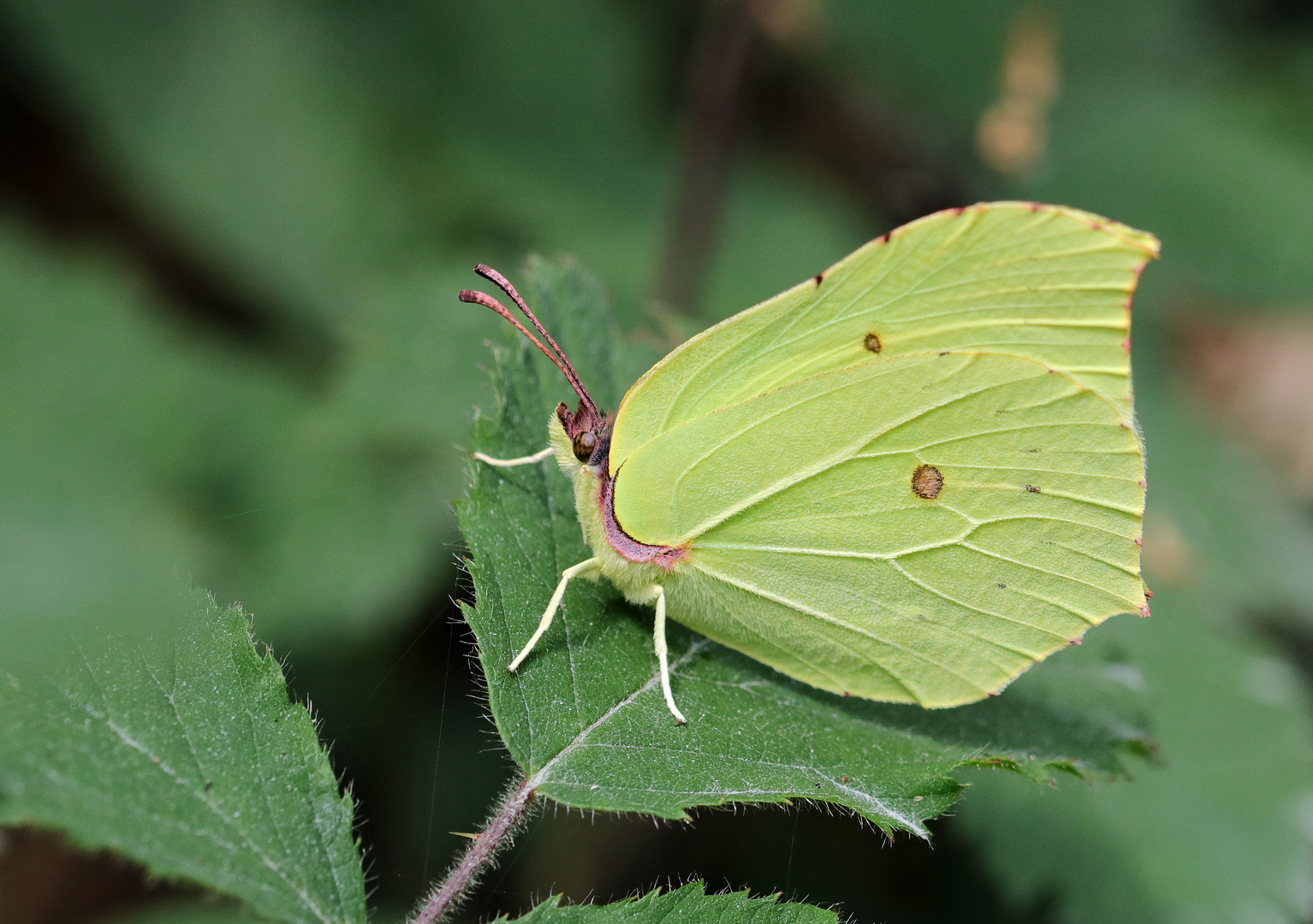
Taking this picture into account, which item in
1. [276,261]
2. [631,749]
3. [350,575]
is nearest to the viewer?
[631,749]

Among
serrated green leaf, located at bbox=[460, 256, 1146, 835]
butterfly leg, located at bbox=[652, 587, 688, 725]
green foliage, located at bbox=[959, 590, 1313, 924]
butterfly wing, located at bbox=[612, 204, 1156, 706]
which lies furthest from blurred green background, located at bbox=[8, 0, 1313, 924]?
butterfly wing, located at bbox=[612, 204, 1156, 706]

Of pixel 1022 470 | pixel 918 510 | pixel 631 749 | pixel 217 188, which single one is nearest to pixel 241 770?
pixel 631 749

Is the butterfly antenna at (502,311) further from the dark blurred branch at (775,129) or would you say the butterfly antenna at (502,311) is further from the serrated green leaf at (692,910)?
the dark blurred branch at (775,129)

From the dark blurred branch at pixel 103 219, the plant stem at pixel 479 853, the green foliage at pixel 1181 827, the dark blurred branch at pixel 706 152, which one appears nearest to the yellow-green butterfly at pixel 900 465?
the plant stem at pixel 479 853

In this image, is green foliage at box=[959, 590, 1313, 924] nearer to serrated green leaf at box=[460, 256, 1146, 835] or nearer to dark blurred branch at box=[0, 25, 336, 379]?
serrated green leaf at box=[460, 256, 1146, 835]

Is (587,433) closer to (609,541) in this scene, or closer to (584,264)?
(609,541)

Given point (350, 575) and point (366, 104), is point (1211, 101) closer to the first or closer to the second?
point (366, 104)

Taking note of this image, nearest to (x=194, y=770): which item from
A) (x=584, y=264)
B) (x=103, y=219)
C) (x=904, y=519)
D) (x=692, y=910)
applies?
(x=692, y=910)
